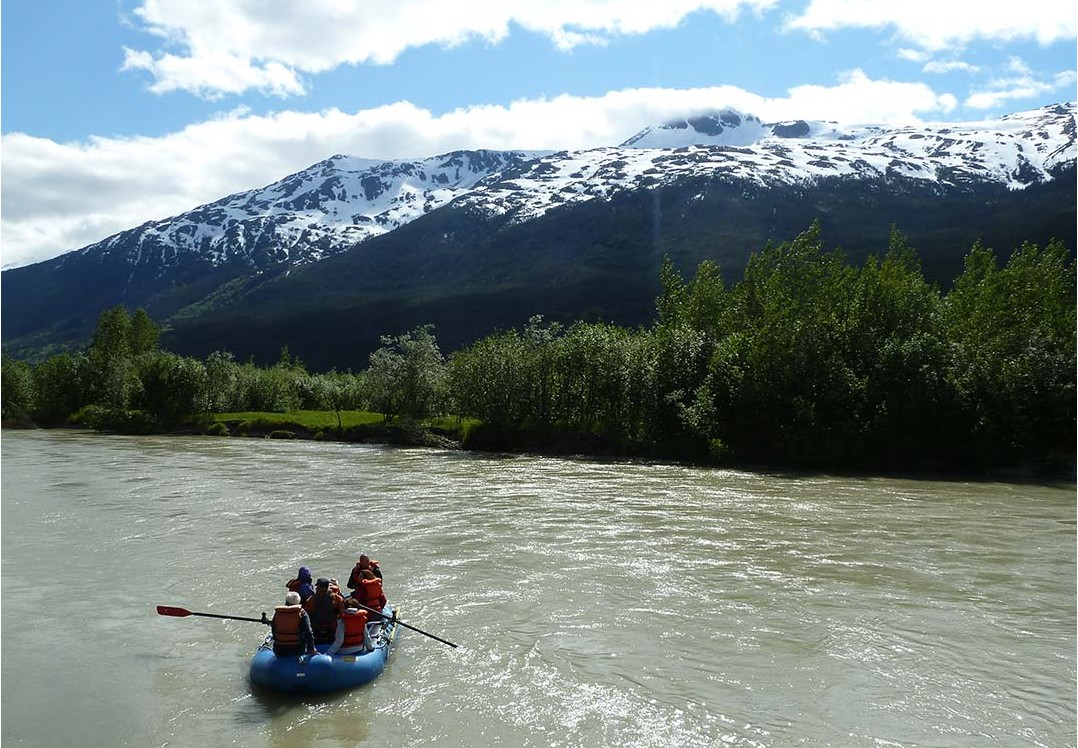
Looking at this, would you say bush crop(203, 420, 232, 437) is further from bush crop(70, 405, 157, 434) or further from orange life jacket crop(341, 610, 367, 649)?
orange life jacket crop(341, 610, 367, 649)

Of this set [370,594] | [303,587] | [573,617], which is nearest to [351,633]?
[370,594]

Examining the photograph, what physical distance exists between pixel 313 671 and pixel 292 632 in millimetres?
879

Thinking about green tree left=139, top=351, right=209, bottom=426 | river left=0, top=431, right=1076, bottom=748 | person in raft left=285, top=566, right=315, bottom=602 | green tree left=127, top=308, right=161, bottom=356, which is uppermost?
green tree left=127, top=308, right=161, bottom=356

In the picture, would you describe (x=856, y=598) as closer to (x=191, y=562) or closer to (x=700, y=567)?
(x=700, y=567)

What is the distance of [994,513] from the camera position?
35.2m

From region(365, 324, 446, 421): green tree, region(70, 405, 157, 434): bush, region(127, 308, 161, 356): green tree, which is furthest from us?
region(127, 308, 161, 356): green tree

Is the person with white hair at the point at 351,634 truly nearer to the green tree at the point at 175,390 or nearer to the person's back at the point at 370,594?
the person's back at the point at 370,594

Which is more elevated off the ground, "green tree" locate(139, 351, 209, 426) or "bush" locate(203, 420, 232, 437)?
"green tree" locate(139, 351, 209, 426)

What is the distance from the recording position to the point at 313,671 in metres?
14.8

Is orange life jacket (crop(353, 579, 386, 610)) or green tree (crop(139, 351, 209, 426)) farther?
green tree (crop(139, 351, 209, 426))

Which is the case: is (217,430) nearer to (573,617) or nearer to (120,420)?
(120,420)

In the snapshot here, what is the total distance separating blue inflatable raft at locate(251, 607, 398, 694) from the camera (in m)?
14.8

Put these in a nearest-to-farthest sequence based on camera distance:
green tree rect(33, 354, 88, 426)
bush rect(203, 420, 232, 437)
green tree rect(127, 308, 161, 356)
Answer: bush rect(203, 420, 232, 437)
green tree rect(33, 354, 88, 426)
green tree rect(127, 308, 161, 356)

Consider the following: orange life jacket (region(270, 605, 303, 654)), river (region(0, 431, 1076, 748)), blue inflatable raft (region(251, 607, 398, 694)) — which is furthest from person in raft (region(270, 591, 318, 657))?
river (region(0, 431, 1076, 748))
